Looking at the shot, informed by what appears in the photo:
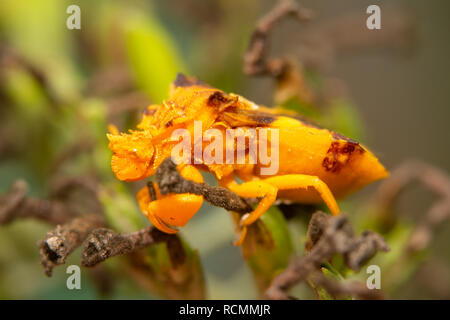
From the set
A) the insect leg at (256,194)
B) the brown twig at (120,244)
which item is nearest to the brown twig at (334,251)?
the insect leg at (256,194)

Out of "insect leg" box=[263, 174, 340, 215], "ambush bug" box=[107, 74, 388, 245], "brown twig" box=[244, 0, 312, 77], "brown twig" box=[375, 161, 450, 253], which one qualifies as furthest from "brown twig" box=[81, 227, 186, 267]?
"brown twig" box=[375, 161, 450, 253]

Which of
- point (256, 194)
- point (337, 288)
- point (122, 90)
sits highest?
point (122, 90)

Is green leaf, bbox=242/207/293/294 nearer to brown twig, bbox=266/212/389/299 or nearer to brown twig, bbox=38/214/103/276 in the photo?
brown twig, bbox=266/212/389/299

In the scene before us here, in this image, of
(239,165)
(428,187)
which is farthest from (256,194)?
(428,187)

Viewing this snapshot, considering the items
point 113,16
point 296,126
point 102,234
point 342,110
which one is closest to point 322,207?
point 296,126

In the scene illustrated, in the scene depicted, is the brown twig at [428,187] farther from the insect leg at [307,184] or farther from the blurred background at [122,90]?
the insect leg at [307,184]

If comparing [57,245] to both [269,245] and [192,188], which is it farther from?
[269,245]
